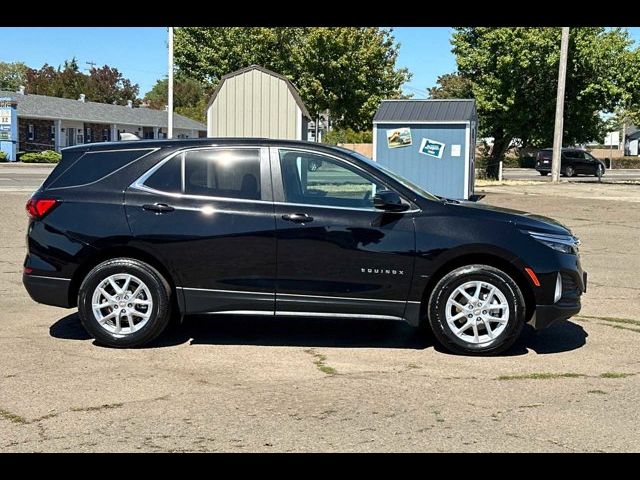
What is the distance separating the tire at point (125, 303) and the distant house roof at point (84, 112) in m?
50.4

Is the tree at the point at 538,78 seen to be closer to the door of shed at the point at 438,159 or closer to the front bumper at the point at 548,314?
the door of shed at the point at 438,159

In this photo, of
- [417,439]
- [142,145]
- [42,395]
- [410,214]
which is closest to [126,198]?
[142,145]

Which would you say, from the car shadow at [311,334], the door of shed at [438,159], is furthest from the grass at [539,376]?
A: the door of shed at [438,159]

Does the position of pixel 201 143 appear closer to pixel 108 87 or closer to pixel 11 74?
pixel 108 87

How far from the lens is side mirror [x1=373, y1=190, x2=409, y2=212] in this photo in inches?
250

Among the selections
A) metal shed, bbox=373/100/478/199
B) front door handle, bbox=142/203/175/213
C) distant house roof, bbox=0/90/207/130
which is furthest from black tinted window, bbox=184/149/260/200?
distant house roof, bbox=0/90/207/130

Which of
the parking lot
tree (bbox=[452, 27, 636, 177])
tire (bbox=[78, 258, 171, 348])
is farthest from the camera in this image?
tree (bbox=[452, 27, 636, 177])

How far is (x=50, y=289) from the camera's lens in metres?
6.55

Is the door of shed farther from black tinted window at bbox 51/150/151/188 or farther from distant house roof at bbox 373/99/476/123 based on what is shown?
black tinted window at bbox 51/150/151/188

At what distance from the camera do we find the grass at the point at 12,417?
184 inches

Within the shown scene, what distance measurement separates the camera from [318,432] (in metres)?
4.52
